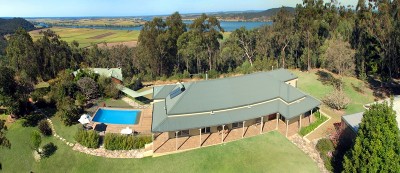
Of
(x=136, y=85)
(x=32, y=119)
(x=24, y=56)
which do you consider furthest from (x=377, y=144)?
(x=24, y=56)

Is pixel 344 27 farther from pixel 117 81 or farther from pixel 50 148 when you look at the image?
pixel 50 148

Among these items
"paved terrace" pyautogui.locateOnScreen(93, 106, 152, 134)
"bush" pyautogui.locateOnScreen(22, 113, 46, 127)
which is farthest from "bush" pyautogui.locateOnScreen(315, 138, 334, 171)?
"bush" pyautogui.locateOnScreen(22, 113, 46, 127)

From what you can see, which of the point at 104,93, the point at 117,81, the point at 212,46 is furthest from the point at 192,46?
the point at 104,93

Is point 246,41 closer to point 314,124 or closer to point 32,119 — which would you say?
point 314,124

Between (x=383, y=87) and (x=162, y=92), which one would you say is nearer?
(x=162, y=92)

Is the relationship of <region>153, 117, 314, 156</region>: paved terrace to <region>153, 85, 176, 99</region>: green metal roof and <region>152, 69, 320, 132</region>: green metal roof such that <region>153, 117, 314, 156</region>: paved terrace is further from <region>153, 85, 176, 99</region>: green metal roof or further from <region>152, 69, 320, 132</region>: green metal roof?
<region>153, 85, 176, 99</region>: green metal roof

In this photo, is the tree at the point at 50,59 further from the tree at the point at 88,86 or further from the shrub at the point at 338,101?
the shrub at the point at 338,101
